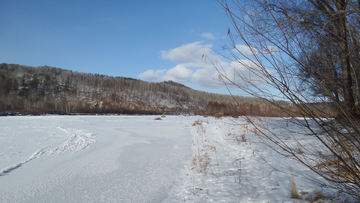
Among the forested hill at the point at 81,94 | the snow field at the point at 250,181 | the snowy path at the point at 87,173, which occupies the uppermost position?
the forested hill at the point at 81,94

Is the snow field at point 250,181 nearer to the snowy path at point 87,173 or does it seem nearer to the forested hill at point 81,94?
the snowy path at point 87,173

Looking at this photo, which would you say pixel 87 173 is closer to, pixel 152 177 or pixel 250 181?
pixel 152 177

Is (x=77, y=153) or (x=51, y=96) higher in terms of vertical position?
(x=51, y=96)

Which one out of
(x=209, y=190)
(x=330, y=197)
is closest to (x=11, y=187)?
(x=209, y=190)

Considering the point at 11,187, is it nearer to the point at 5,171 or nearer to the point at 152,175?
the point at 5,171

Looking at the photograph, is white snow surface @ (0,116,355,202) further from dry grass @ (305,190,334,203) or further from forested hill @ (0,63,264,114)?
forested hill @ (0,63,264,114)

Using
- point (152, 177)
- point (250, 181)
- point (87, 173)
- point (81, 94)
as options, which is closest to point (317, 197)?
point (250, 181)

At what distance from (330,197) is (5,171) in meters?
5.44

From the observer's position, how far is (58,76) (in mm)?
63250

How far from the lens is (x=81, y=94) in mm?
59906

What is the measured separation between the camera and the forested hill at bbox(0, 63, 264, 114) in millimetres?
43875

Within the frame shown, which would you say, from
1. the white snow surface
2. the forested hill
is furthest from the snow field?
the forested hill

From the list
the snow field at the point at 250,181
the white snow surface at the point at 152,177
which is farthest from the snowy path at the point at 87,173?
the snow field at the point at 250,181

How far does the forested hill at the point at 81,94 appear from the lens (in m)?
43.9
